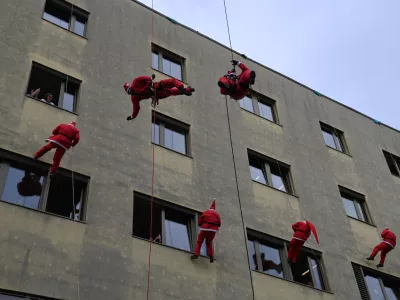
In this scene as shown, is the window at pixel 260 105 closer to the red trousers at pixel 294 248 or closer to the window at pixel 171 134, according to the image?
the window at pixel 171 134

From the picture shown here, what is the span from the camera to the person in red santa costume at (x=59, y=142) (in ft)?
39.9

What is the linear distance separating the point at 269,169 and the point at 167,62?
497cm

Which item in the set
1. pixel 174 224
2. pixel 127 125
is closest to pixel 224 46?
pixel 127 125

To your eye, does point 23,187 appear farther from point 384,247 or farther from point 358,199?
point 358,199

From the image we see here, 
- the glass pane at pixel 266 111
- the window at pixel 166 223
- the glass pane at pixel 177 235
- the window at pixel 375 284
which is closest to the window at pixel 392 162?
the glass pane at pixel 266 111

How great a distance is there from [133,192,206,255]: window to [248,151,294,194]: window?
346 cm

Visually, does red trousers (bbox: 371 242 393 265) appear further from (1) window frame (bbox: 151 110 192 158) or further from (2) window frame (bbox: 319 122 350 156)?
(1) window frame (bbox: 151 110 192 158)

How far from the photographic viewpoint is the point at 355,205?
19344 millimetres

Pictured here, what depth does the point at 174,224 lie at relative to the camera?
14.1m

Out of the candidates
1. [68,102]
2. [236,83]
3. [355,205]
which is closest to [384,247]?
[355,205]

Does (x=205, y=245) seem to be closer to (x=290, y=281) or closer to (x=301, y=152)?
(x=290, y=281)

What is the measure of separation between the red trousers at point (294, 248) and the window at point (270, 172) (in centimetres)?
249

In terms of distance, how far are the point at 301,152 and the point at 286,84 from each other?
376cm

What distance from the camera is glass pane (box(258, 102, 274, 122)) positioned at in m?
19.6
